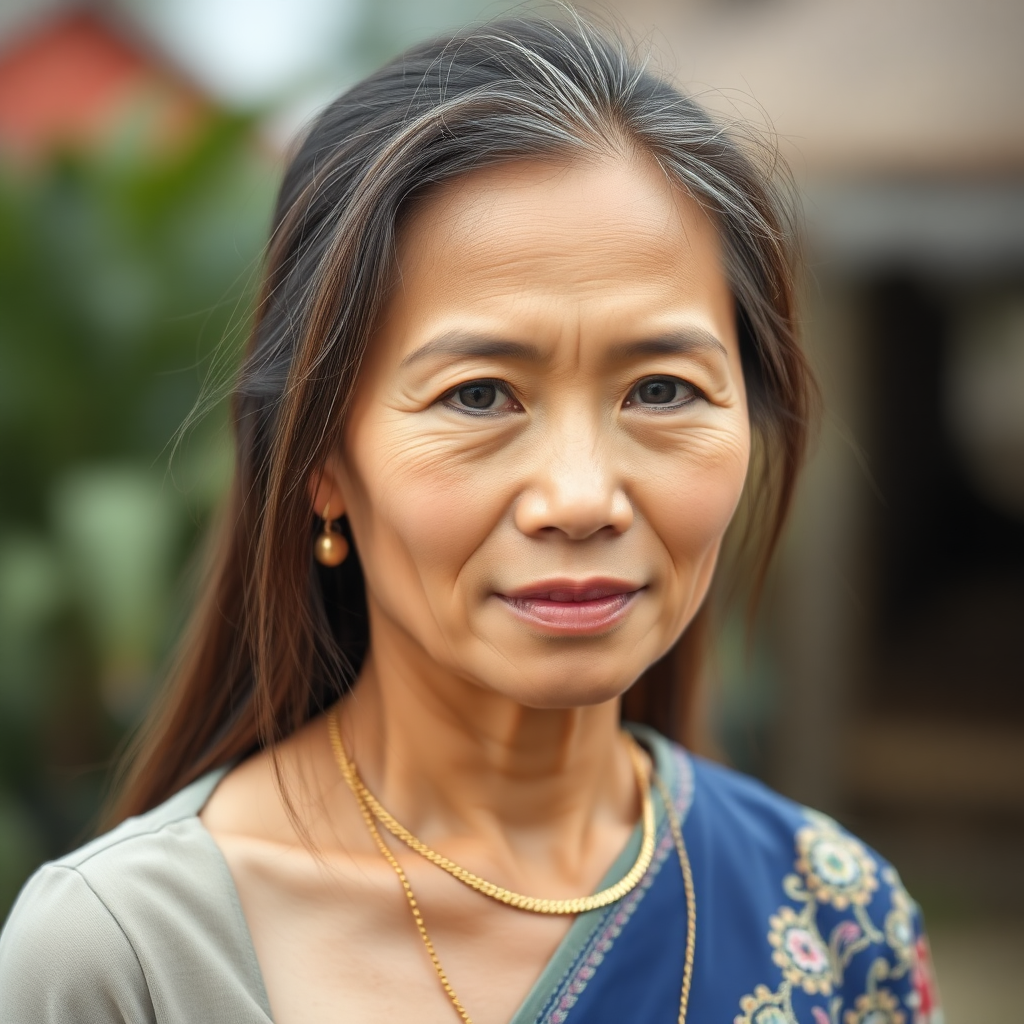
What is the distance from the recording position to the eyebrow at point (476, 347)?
149 centimetres

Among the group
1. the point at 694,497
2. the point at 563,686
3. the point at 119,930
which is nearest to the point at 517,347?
the point at 694,497

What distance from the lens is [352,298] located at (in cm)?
155

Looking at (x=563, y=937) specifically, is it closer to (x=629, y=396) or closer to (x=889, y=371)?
(x=629, y=396)

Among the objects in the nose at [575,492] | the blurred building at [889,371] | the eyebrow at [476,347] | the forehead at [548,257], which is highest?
the forehead at [548,257]

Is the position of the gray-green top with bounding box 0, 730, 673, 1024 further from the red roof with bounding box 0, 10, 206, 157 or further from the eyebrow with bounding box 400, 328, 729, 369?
the red roof with bounding box 0, 10, 206, 157

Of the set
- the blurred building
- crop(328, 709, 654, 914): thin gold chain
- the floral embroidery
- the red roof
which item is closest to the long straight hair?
crop(328, 709, 654, 914): thin gold chain

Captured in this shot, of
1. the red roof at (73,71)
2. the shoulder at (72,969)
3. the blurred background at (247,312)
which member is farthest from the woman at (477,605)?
the red roof at (73,71)

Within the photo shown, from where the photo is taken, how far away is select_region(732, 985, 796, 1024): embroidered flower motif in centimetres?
171

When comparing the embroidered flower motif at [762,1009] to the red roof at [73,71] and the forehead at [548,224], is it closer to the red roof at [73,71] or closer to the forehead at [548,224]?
the forehead at [548,224]

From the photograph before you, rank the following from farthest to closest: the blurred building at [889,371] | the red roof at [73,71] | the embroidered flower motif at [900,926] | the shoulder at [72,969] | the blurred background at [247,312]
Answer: the red roof at [73,71] < the blurred building at [889,371] < the blurred background at [247,312] < the embroidered flower motif at [900,926] < the shoulder at [72,969]

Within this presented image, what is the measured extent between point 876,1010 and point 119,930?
1088 millimetres

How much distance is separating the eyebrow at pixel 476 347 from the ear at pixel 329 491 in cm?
24

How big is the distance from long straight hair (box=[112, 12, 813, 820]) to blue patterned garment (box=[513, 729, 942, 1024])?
0.38m

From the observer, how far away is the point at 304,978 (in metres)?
1.56
